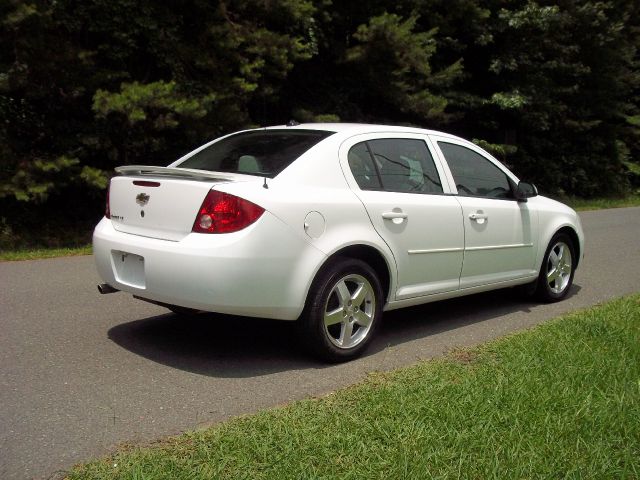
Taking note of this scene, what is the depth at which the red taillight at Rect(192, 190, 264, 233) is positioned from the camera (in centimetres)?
414

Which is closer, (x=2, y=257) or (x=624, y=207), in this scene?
(x=2, y=257)

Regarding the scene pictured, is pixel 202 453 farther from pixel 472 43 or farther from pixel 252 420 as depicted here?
pixel 472 43

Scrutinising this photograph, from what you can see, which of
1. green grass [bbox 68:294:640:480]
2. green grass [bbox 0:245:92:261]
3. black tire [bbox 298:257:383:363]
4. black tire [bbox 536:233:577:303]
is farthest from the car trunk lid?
green grass [bbox 0:245:92:261]

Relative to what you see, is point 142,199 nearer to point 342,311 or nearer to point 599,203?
point 342,311

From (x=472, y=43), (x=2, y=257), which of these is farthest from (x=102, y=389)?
(x=472, y=43)

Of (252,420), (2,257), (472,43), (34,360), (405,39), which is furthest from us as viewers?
(472,43)

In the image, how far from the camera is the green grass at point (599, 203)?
19.5m

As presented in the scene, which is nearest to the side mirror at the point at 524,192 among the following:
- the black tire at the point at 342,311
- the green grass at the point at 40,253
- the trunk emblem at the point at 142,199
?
the black tire at the point at 342,311

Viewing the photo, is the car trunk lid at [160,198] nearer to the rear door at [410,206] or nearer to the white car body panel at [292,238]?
the white car body panel at [292,238]

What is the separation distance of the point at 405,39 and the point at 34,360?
38.4 feet

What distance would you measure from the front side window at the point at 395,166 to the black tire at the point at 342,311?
26.2 inches

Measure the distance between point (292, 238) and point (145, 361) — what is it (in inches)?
51.9

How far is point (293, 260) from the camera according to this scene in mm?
4262

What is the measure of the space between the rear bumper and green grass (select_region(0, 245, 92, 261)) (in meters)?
5.56
